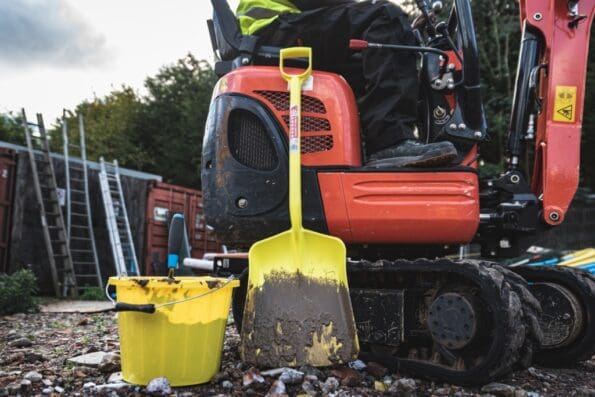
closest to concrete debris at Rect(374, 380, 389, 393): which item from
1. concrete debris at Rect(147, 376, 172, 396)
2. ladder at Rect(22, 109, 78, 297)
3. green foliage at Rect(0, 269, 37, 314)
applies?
concrete debris at Rect(147, 376, 172, 396)

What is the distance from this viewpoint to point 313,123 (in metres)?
3.10

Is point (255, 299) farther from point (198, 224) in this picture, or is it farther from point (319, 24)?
point (198, 224)

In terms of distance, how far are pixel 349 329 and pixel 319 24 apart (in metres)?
1.64

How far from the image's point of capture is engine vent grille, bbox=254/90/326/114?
3094 millimetres

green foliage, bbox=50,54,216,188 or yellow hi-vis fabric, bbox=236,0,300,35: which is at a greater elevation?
green foliage, bbox=50,54,216,188

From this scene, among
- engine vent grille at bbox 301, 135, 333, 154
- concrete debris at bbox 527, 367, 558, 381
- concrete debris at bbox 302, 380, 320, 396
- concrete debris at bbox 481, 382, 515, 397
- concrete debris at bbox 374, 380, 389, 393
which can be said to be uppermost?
engine vent grille at bbox 301, 135, 333, 154

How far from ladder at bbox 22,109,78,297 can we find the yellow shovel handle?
7.32m

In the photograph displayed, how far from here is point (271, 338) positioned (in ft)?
8.87

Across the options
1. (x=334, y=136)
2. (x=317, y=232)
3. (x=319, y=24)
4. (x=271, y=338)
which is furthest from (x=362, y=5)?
(x=271, y=338)

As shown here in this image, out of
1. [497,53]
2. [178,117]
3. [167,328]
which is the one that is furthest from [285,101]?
[178,117]

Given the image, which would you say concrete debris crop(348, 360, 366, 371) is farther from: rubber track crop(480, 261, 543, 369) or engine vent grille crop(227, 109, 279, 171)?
engine vent grille crop(227, 109, 279, 171)

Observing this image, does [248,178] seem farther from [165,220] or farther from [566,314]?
[165,220]

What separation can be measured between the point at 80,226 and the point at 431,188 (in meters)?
8.78

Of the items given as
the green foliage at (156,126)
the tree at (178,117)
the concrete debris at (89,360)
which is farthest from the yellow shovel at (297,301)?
the green foliage at (156,126)
